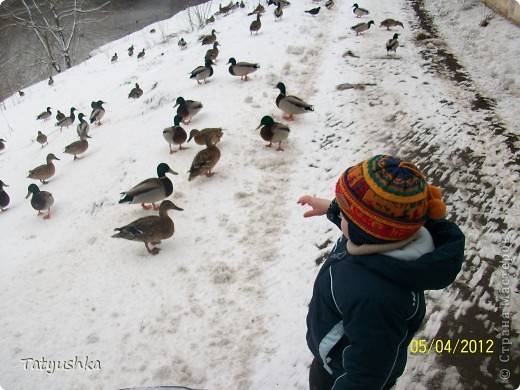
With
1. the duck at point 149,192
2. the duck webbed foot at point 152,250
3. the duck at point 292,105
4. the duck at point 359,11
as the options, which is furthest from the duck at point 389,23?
the duck webbed foot at point 152,250

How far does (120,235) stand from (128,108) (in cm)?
719

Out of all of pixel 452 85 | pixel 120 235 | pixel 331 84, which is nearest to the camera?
pixel 120 235

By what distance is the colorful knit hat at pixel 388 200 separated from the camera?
61.1 inches

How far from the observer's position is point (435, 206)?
158 cm

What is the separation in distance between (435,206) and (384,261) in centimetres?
31

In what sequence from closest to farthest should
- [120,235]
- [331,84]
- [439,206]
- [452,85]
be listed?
[439,206] → [120,235] → [452,85] → [331,84]

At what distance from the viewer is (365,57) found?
995 centimetres

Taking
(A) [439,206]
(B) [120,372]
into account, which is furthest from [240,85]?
(A) [439,206]

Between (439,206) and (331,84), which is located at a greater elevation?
(439,206)

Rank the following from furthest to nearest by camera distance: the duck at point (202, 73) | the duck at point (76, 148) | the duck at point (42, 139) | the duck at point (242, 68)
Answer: the duck at point (42, 139) < the duck at point (202, 73) < the duck at point (242, 68) < the duck at point (76, 148)

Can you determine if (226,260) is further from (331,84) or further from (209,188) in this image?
(331,84)

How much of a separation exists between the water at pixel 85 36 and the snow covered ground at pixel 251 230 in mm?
18490

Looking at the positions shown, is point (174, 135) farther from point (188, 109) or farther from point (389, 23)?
point (389, 23)
